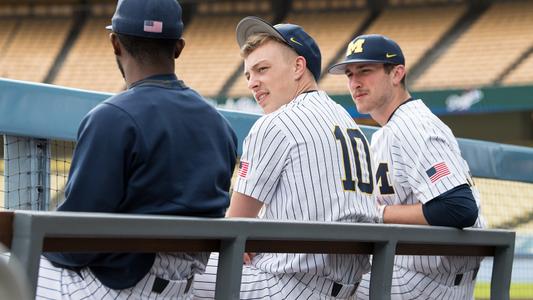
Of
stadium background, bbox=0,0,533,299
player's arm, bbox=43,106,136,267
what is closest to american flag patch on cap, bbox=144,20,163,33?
player's arm, bbox=43,106,136,267

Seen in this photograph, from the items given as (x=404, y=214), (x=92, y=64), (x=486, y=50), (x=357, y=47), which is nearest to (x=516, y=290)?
(x=357, y=47)

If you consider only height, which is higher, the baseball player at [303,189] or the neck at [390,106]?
the neck at [390,106]

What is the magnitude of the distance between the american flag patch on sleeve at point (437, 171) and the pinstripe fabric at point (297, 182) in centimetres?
38

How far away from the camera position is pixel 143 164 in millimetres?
2154

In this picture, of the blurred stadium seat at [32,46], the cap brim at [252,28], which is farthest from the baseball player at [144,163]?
the blurred stadium seat at [32,46]

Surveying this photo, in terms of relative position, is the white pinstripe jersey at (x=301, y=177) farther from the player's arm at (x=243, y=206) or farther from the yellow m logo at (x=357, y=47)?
the yellow m logo at (x=357, y=47)

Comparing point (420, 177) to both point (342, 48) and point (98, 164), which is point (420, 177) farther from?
point (342, 48)

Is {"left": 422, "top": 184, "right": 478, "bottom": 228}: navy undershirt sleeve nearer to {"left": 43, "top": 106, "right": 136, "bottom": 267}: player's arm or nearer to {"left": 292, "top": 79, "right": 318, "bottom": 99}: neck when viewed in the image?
{"left": 292, "top": 79, "right": 318, "bottom": 99}: neck

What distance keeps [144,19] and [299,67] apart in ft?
2.98

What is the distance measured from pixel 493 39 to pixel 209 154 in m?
17.5

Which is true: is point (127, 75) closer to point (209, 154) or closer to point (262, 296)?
point (209, 154)

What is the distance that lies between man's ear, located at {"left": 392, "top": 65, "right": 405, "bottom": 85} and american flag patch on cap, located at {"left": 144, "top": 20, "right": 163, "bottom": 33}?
4.77 feet

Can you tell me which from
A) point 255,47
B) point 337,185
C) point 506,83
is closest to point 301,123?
point 337,185

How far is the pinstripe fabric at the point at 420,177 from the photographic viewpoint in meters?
3.15
